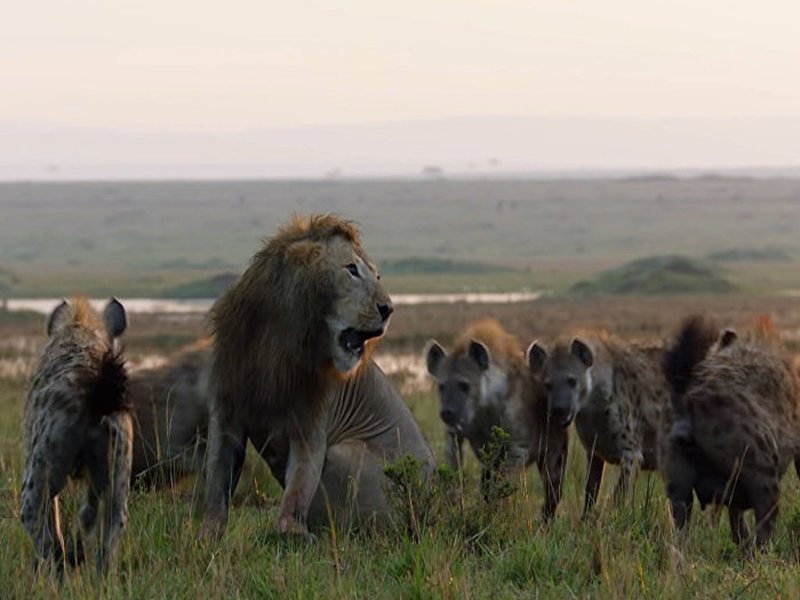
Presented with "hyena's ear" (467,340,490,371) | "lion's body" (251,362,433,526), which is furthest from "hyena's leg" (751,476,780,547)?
"hyena's ear" (467,340,490,371)

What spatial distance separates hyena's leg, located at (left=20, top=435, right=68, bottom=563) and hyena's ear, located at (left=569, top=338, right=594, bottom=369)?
3453 mm

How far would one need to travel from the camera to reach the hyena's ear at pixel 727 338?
7137mm

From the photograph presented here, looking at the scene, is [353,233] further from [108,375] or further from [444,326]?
[444,326]

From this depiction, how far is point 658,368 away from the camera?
855 centimetres

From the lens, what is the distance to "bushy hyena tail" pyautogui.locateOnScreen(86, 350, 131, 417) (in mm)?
5492

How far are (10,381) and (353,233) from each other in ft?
29.7

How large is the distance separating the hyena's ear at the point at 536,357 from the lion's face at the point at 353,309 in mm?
2298

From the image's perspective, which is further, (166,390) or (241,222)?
(241,222)

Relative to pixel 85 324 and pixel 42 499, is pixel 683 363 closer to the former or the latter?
pixel 85 324

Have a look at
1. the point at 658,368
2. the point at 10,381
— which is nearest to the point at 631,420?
the point at 658,368

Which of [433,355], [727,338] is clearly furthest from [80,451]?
[433,355]

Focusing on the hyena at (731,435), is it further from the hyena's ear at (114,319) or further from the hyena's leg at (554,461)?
the hyena's ear at (114,319)

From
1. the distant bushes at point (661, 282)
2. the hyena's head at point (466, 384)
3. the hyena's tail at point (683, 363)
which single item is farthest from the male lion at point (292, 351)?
the distant bushes at point (661, 282)

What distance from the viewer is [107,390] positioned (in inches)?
217
